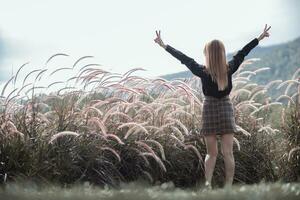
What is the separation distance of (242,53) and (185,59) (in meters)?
0.80

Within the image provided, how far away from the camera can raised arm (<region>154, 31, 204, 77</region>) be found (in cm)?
823

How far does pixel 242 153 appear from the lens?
372 inches

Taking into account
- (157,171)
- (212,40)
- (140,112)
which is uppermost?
(212,40)

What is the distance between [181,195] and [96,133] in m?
3.86

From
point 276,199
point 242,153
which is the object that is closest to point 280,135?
point 242,153

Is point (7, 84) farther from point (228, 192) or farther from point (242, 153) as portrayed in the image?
point (228, 192)

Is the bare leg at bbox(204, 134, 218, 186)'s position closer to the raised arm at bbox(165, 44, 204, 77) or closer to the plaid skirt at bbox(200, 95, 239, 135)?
the plaid skirt at bbox(200, 95, 239, 135)


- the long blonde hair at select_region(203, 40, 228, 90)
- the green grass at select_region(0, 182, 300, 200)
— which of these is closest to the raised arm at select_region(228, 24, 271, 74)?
the long blonde hair at select_region(203, 40, 228, 90)

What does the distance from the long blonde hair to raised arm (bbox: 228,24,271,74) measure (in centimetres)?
29

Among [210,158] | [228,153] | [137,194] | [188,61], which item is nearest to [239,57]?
[188,61]

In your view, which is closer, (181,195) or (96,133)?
(181,195)

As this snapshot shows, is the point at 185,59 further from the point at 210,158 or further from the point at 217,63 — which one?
the point at 210,158

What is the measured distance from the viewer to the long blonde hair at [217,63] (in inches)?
318

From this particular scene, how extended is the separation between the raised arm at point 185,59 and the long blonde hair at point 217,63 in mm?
135
